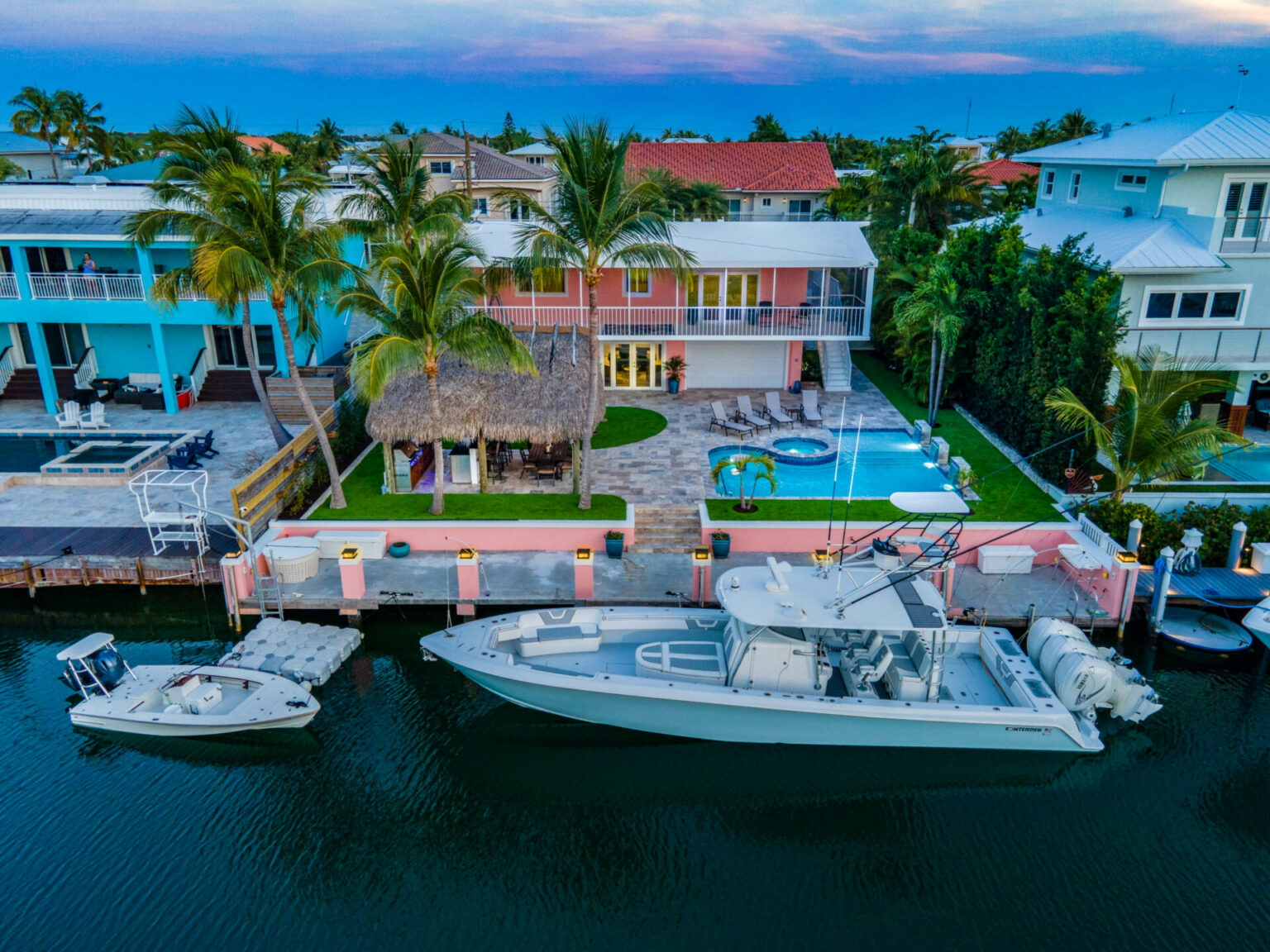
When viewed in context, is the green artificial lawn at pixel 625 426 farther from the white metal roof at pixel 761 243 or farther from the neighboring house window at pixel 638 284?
the white metal roof at pixel 761 243

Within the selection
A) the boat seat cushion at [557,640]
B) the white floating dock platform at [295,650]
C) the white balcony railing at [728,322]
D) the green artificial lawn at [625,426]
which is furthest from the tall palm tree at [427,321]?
the white balcony railing at [728,322]

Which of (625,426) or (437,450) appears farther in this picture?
(625,426)

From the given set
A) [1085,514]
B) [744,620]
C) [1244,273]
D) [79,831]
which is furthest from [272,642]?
[1244,273]

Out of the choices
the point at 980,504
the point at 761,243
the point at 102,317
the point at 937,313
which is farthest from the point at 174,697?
the point at 937,313

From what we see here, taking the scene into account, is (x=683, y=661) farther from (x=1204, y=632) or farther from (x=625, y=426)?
(x=625, y=426)

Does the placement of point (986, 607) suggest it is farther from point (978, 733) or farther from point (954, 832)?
point (954, 832)

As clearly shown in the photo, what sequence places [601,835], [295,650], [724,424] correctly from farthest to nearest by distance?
[724,424], [295,650], [601,835]
